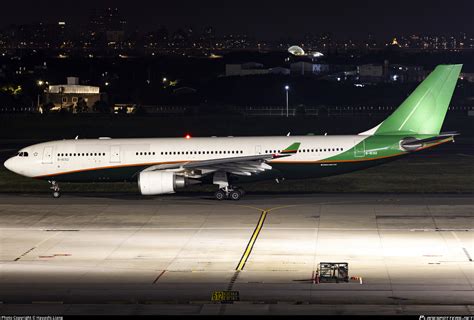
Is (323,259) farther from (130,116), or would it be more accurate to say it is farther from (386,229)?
(130,116)

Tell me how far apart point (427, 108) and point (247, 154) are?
411 inches

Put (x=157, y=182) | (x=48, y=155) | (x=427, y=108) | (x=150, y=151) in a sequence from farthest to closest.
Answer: (x=48, y=155)
(x=150, y=151)
(x=427, y=108)
(x=157, y=182)

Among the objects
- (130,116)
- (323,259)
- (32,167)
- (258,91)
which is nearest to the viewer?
(323,259)

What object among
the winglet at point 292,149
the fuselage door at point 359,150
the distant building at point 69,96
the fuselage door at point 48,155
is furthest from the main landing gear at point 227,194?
the distant building at point 69,96

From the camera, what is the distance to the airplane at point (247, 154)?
50.0 metres

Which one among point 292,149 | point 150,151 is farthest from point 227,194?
point 150,151

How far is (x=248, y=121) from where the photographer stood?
118 m

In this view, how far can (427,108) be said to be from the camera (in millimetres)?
51500

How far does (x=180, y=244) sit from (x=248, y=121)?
267ft

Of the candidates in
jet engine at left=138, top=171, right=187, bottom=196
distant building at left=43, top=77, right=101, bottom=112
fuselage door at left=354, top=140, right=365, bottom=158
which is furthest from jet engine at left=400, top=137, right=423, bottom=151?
distant building at left=43, top=77, right=101, bottom=112

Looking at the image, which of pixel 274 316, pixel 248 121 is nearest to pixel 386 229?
pixel 274 316

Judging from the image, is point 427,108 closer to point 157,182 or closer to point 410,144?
point 410,144

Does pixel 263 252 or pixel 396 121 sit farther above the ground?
pixel 396 121

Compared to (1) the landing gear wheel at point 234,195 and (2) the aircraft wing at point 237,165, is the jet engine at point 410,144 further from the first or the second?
(1) the landing gear wheel at point 234,195
